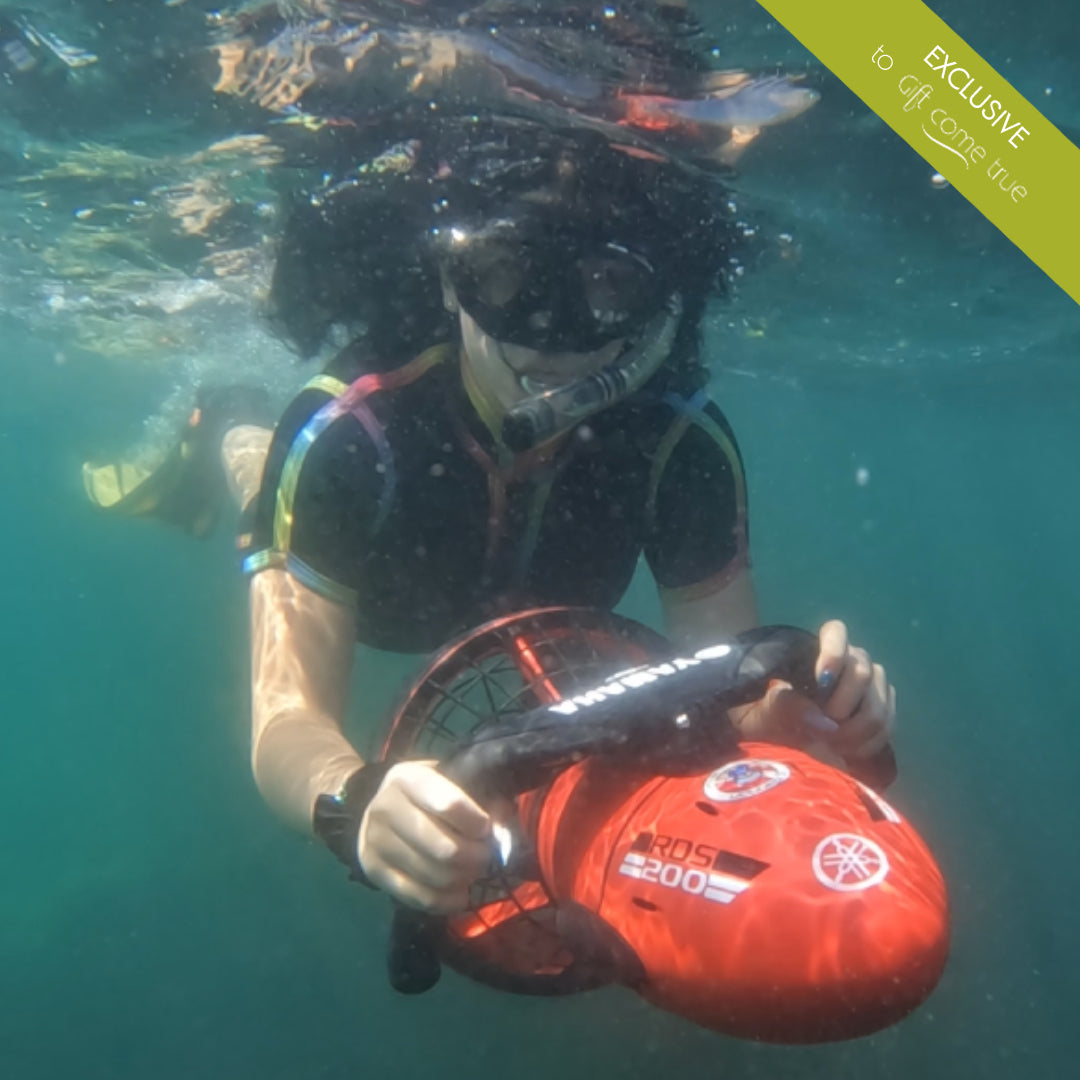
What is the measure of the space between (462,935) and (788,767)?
1028 millimetres

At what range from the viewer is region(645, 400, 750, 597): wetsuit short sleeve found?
4.36 m

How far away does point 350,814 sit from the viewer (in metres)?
2.33

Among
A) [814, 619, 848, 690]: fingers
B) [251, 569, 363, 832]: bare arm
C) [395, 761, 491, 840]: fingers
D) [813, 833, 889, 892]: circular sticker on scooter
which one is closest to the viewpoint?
[813, 833, 889, 892]: circular sticker on scooter

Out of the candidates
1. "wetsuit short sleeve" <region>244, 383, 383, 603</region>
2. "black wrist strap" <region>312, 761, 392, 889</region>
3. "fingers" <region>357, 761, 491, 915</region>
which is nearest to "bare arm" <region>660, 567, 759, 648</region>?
"wetsuit short sleeve" <region>244, 383, 383, 603</region>

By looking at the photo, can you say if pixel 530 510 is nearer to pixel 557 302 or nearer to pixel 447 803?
pixel 557 302

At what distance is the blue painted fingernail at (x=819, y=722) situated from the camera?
2.77m

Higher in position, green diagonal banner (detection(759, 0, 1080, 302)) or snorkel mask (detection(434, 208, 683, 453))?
green diagonal banner (detection(759, 0, 1080, 302))

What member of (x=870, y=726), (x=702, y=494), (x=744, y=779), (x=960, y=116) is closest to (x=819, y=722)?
(x=870, y=726)

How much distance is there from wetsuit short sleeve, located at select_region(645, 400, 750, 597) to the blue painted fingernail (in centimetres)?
151

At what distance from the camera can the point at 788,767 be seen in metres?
2.10

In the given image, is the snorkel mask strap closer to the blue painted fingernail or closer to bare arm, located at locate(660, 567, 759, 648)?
bare arm, located at locate(660, 567, 759, 648)

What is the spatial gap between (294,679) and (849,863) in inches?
95.0

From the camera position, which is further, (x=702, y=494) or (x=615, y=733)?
(x=702, y=494)

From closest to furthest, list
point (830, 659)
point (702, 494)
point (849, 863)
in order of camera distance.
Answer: point (849, 863)
point (830, 659)
point (702, 494)
